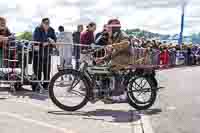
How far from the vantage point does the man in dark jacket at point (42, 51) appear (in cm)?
1238

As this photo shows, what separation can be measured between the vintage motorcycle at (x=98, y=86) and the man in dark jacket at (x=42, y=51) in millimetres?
2791

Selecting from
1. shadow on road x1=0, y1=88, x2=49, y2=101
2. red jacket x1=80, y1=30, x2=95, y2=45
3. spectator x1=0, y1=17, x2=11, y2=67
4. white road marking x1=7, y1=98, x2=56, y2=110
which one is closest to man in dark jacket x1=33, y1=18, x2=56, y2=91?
shadow on road x1=0, y1=88, x2=49, y2=101

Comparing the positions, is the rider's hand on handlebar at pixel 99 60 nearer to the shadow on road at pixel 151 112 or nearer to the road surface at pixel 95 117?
the road surface at pixel 95 117

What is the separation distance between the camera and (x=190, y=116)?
9453 millimetres

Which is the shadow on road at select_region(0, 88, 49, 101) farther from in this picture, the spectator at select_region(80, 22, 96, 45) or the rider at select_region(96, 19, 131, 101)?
the spectator at select_region(80, 22, 96, 45)

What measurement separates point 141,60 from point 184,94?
3.10m

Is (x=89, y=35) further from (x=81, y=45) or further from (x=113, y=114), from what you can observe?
(x=113, y=114)

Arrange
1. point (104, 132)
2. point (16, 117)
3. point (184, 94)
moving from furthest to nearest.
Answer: point (184, 94) < point (16, 117) < point (104, 132)

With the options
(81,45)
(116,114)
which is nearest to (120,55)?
(116,114)

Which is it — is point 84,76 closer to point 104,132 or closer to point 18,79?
point 104,132

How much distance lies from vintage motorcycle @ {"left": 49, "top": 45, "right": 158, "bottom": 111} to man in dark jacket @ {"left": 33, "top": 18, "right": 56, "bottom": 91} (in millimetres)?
2791

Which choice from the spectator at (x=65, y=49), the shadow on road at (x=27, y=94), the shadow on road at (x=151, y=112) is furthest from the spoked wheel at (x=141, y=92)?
the spectator at (x=65, y=49)

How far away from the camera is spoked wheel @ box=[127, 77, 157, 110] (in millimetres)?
9883

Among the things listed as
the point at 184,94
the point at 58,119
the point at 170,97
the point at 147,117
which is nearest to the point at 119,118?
the point at 147,117
